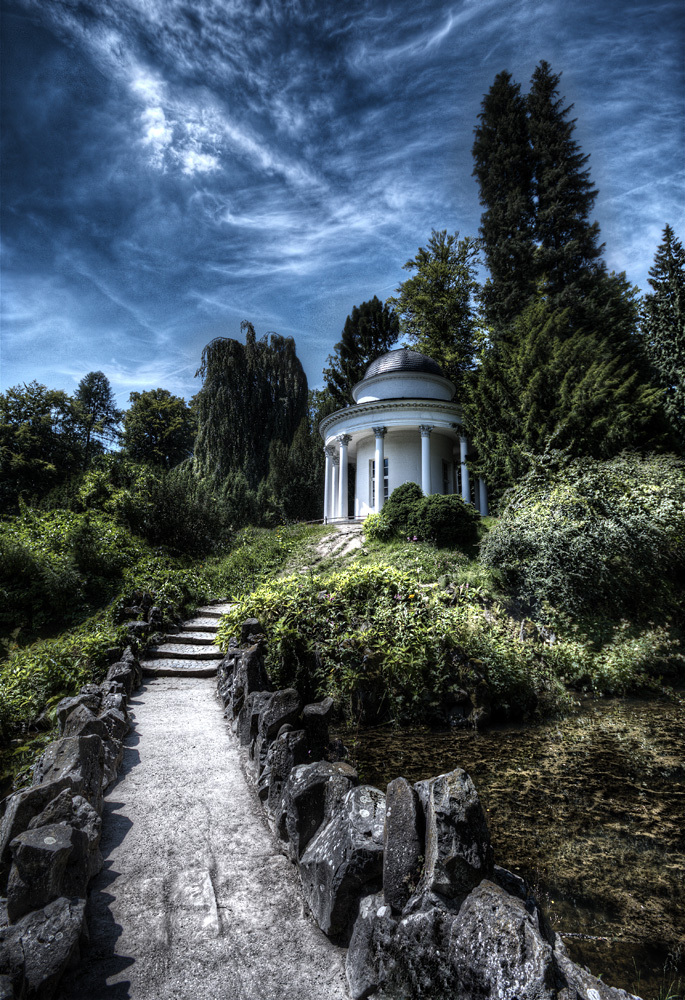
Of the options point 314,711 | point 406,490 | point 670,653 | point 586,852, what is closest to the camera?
point 586,852

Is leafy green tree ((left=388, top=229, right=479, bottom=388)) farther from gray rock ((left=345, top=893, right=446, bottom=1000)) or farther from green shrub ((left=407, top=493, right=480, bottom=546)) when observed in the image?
gray rock ((left=345, top=893, right=446, bottom=1000))

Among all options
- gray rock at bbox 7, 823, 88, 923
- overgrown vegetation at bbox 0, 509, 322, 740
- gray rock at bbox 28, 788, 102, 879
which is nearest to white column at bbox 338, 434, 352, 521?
overgrown vegetation at bbox 0, 509, 322, 740

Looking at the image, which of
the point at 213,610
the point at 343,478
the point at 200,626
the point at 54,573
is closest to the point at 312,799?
the point at 200,626

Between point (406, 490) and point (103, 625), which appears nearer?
A: point (103, 625)

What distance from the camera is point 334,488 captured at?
77.7 feet

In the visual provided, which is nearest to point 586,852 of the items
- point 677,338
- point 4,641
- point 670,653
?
point 670,653

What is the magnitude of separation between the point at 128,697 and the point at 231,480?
19.7 m

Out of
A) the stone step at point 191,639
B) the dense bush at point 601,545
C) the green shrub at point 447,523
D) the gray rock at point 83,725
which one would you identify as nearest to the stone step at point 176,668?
the stone step at point 191,639

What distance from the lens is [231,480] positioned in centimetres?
2530

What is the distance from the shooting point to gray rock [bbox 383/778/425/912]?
2.00m

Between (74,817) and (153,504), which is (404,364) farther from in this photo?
(74,817)

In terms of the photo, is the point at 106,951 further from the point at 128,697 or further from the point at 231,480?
the point at 231,480

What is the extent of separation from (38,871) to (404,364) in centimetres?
2209

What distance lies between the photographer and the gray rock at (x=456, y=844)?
188cm
